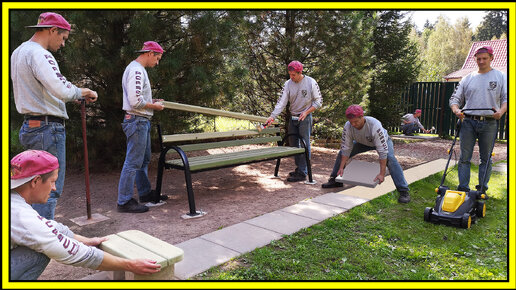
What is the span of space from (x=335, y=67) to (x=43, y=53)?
269 inches

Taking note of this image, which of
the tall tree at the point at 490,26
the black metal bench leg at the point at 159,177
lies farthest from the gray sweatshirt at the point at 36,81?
the tall tree at the point at 490,26

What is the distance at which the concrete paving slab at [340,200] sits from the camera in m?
4.81

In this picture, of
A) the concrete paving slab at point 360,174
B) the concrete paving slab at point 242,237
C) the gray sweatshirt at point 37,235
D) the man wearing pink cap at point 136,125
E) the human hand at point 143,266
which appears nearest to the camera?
the gray sweatshirt at point 37,235

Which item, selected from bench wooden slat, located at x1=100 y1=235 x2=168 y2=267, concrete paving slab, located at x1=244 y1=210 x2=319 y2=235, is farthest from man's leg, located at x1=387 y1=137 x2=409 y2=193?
bench wooden slat, located at x1=100 y1=235 x2=168 y2=267

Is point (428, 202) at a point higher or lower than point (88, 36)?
lower

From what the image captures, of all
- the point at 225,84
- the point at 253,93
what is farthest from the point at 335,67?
the point at 225,84

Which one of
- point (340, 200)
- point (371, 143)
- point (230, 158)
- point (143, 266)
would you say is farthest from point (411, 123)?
point (143, 266)

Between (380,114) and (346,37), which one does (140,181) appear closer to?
(346,37)

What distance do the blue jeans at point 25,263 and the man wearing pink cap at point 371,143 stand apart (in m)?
3.75

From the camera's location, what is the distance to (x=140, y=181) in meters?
4.91

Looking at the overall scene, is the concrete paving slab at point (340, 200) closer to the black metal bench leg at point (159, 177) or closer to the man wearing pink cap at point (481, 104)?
the man wearing pink cap at point (481, 104)

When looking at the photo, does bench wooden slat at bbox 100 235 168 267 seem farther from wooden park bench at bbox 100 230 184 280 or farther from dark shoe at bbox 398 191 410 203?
dark shoe at bbox 398 191 410 203

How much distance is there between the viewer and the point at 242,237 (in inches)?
144

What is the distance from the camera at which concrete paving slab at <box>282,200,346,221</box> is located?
14.3 ft
